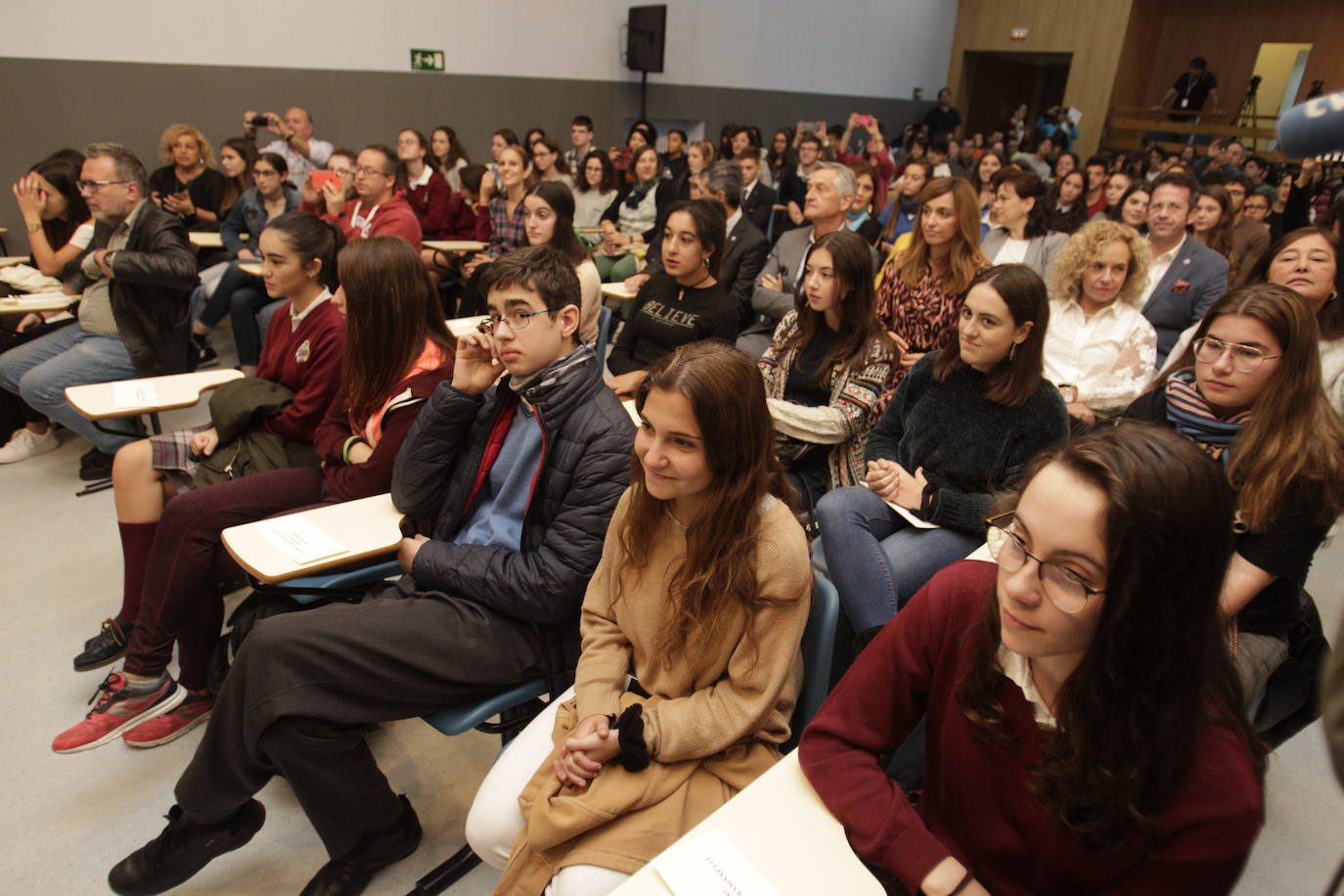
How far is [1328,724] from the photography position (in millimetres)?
590

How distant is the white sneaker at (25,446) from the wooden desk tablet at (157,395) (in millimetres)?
1519

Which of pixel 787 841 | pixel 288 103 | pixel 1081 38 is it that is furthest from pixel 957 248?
pixel 1081 38

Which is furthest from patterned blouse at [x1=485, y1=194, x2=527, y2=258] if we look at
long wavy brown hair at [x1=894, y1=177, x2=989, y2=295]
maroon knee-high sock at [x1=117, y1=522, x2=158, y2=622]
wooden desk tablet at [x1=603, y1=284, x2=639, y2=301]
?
maroon knee-high sock at [x1=117, y1=522, x2=158, y2=622]

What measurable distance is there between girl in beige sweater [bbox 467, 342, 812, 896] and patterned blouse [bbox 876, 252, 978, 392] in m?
1.72

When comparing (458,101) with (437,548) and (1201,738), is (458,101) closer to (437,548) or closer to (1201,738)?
(437,548)

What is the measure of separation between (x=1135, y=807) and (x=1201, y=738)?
0.37 feet

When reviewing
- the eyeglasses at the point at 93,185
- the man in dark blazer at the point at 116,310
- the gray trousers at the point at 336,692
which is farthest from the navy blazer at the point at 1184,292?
the eyeglasses at the point at 93,185

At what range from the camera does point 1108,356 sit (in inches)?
110

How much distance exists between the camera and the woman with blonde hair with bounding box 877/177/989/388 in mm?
3008

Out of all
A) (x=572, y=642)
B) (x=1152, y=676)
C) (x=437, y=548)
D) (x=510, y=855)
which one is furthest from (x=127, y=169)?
(x=1152, y=676)

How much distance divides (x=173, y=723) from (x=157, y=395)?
3.46 feet

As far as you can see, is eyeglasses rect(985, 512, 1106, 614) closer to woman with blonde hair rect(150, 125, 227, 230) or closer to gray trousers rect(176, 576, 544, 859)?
gray trousers rect(176, 576, 544, 859)

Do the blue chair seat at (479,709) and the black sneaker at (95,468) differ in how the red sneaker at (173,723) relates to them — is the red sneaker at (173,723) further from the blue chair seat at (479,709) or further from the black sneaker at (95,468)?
the black sneaker at (95,468)

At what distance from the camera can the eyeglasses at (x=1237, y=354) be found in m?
1.74
